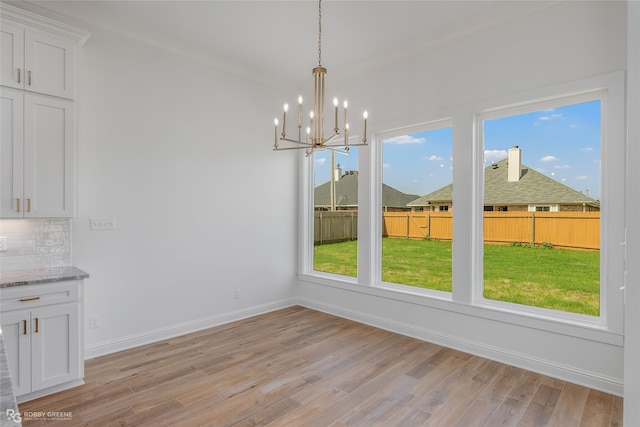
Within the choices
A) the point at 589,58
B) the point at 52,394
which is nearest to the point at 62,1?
the point at 52,394

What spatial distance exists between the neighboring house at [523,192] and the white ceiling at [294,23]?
135 cm

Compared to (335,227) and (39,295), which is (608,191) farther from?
(39,295)

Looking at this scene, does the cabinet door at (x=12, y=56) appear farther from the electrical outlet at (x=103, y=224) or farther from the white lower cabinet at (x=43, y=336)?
the white lower cabinet at (x=43, y=336)

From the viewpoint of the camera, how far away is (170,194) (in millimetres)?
3777

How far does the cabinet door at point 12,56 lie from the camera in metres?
2.55

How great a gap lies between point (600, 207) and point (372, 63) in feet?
9.02

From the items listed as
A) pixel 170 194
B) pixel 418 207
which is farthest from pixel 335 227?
pixel 170 194

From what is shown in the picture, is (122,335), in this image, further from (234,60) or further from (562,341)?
(562,341)

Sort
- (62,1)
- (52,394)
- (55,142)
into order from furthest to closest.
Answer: (62,1) < (55,142) < (52,394)

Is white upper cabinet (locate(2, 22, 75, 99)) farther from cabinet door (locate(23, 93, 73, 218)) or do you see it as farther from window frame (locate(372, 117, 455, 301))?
window frame (locate(372, 117, 455, 301))

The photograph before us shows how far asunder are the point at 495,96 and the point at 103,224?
391cm

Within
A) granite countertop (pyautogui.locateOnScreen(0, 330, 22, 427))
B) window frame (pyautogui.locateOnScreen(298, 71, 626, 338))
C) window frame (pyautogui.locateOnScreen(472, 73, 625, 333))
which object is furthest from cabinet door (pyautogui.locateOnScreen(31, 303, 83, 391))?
window frame (pyautogui.locateOnScreen(472, 73, 625, 333))

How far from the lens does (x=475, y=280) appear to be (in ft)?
11.3

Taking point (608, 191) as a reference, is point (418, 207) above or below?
below
